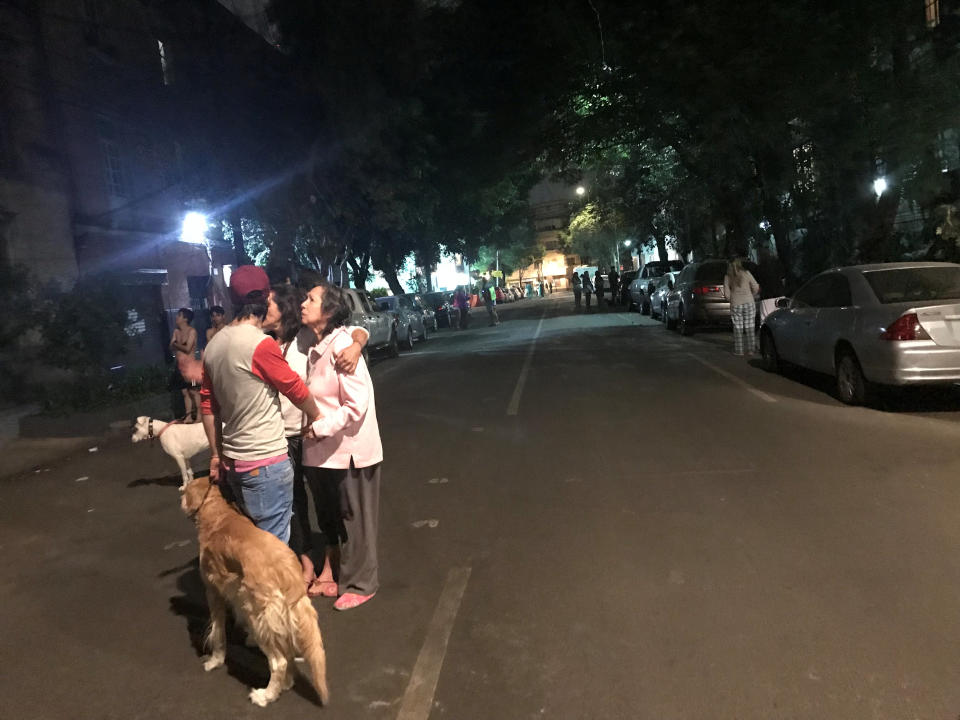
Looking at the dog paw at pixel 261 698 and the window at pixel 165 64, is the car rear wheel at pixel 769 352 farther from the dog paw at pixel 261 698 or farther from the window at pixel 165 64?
the window at pixel 165 64

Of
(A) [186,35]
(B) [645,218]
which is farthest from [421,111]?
(B) [645,218]

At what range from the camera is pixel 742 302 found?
13.5m

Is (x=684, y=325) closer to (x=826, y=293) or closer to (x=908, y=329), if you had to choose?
(x=826, y=293)

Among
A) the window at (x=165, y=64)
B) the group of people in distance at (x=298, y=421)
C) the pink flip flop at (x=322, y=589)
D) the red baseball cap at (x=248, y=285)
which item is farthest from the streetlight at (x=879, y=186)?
the window at (x=165, y=64)

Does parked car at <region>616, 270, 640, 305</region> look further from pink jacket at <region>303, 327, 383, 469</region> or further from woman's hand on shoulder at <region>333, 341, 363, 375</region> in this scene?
woman's hand on shoulder at <region>333, 341, 363, 375</region>

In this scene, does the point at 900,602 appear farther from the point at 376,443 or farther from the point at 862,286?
the point at 862,286

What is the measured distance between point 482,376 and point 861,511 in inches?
345

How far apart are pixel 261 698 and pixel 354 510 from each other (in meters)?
1.13

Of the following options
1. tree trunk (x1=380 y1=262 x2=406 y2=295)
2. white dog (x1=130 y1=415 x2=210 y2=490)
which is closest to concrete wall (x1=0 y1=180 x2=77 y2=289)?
white dog (x1=130 y1=415 x2=210 y2=490)

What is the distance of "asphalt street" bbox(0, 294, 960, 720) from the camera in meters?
3.30

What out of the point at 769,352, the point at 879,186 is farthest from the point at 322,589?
the point at 879,186

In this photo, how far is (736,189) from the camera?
20.3 metres

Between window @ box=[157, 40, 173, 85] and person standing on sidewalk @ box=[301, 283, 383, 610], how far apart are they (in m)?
19.4

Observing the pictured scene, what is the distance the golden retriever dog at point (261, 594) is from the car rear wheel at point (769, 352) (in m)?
9.99
